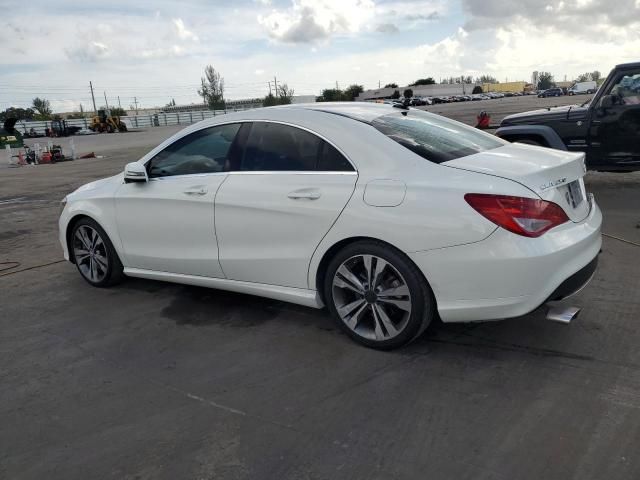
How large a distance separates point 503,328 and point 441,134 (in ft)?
4.78

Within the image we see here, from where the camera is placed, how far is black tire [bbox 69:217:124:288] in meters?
5.18

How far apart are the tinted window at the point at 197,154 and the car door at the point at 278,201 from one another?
0.55ft

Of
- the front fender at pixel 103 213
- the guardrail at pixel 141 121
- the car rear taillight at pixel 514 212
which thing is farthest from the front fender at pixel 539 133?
the guardrail at pixel 141 121

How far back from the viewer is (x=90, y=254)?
5.36 metres

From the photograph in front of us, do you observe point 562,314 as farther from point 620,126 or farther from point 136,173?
point 620,126

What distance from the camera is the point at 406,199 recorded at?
11.0 feet

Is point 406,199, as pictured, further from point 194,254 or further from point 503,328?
point 194,254

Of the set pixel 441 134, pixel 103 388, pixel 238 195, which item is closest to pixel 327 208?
pixel 238 195

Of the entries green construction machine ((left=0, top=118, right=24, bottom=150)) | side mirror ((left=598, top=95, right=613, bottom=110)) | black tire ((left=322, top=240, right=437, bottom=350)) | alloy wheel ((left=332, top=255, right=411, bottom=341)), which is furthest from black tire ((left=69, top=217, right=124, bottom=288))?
green construction machine ((left=0, top=118, right=24, bottom=150))

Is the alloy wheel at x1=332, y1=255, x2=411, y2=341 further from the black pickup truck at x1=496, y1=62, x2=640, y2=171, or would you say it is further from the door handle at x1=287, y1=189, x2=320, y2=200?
the black pickup truck at x1=496, y1=62, x2=640, y2=171

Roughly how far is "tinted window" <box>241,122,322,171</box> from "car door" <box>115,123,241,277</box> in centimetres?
22

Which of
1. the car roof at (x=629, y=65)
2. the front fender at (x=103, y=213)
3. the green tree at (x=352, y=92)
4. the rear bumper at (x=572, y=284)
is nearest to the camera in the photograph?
the rear bumper at (x=572, y=284)

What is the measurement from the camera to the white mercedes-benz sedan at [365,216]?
3180 mm

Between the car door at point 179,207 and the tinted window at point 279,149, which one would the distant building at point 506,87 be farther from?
the tinted window at point 279,149
